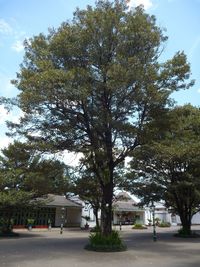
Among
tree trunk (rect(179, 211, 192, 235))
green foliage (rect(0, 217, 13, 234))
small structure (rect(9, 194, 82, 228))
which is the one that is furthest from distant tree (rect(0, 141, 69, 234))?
tree trunk (rect(179, 211, 192, 235))

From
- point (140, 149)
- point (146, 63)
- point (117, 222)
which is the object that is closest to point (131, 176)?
point (140, 149)

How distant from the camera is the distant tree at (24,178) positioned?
18406 millimetres

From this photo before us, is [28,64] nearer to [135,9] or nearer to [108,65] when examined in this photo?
[108,65]

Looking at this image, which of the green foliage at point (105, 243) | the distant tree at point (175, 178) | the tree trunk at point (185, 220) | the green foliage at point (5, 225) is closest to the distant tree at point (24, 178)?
the green foliage at point (5, 225)

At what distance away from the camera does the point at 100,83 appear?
17672mm

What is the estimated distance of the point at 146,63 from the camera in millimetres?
18156

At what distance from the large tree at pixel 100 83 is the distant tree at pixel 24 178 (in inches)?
42.0

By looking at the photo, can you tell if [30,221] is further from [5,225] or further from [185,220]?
[185,220]

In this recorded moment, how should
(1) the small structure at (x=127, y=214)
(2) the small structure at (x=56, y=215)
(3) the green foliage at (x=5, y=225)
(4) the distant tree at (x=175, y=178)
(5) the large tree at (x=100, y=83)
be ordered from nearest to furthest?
(5) the large tree at (x=100, y=83) → (4) the distant tree at (x=175, y=178) → (3) the green foliage at (x=5, y=225) → (2) the small structure at (x=56, y=215) → (1) the small structure at (x=127, y=214)

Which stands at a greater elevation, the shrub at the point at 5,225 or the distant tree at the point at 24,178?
the distant tree at the point at 24,178

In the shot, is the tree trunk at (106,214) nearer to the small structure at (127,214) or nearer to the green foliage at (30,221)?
the green foliage at (30,221)

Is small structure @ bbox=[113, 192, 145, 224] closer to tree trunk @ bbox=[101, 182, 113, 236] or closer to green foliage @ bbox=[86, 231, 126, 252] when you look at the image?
tree trunk @ bbox=[101, 182, 113, 236]

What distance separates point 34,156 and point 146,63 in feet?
26.7

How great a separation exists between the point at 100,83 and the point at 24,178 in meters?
12.0
